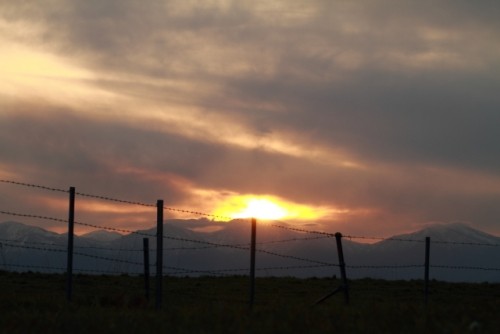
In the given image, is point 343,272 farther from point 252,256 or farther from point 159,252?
point 159,252

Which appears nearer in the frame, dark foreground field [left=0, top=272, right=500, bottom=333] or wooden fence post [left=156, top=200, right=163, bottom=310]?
dark foreground field [left=0, top=272, right=500, bottom=333]

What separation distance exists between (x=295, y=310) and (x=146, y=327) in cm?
316

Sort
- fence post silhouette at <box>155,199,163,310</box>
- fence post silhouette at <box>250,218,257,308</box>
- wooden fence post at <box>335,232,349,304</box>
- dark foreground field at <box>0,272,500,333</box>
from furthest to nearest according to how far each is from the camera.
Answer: fence post silhouette at <box>250,218,257,308</box>
wooden fence post at <box>335,232,349,304</box>
fence post silhouette at <box>155,199,163,310</box>
dark foreground field at <box>0,272,500,333</box>

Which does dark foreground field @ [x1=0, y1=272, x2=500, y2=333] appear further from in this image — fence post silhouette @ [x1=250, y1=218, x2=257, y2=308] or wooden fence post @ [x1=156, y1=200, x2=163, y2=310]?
fence post silhouette @ [x1=250, y1=218, x2=257, y2=308]

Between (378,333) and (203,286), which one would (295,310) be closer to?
(378,333)

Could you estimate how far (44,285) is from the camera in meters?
31.7

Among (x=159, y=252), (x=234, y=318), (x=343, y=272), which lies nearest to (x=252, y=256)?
(x=343, y=272)

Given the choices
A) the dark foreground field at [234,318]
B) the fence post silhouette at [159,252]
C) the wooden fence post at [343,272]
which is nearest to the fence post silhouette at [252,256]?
the wooden fence post at [343,272]

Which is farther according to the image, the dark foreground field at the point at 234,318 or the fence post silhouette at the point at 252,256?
the fence post silhouette at the point at 252,256

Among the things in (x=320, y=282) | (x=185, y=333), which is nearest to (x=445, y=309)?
(x=185, y=333)

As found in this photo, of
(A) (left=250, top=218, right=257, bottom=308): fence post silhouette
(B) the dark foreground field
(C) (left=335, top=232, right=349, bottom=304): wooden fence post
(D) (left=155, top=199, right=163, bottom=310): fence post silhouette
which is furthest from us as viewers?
(A) (left=250, top=218, right=257, bottom=308): fence post silhouette

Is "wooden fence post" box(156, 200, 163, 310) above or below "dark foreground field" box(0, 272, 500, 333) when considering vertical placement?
above

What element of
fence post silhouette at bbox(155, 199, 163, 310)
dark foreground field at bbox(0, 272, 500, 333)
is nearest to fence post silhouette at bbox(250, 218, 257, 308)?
fence post silhouette at bbox(155, 199, 163, 310)

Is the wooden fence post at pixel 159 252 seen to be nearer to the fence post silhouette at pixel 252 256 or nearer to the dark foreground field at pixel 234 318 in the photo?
the dark foreground field at pixel 234 318
